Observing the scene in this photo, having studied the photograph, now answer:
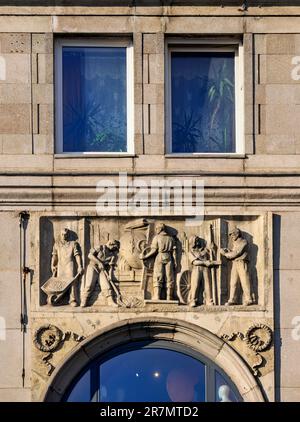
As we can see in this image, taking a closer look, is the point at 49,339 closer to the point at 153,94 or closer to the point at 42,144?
the point at 42,144

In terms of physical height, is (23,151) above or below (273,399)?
above

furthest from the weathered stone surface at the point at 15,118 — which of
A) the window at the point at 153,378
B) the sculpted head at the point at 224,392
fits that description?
the sculpted head at the point at 224,392

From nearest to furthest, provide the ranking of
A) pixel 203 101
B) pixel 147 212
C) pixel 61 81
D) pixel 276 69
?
pixel 147 212, pixel 276 69, pixel 61 81, pixel 203 101

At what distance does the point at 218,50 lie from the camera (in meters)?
28.9

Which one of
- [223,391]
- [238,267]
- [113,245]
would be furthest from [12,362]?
[238,267]

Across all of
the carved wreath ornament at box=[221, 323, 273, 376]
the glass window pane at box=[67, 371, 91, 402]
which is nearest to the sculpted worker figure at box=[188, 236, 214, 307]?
the carved wreath ornament at box=[221, 323, 273, 376]

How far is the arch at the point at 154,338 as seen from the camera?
91.4 feet

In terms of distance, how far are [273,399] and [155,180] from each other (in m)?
3.55

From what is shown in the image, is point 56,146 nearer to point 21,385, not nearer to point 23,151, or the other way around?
point 23,151

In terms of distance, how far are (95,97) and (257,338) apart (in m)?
4.28

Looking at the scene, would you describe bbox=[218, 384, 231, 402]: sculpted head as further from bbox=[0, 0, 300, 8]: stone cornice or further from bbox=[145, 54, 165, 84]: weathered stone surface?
bbox=[0, 0, 300, 8]: stone cornice

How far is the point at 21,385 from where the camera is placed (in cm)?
2778
